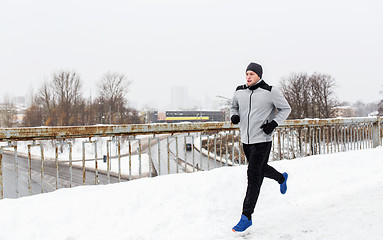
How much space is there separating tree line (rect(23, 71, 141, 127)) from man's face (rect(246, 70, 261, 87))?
178 feet

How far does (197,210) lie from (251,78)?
64.1 inches

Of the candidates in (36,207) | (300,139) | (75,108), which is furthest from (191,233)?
(75,108)

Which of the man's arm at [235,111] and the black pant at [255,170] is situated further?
the man's arm at [235,111]

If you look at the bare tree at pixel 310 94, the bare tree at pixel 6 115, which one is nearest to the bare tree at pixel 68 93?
the bare tree at pixel 6 115

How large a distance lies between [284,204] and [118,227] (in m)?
2.02

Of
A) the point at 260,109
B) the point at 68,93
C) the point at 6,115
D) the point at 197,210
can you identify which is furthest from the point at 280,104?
the point at 6,115

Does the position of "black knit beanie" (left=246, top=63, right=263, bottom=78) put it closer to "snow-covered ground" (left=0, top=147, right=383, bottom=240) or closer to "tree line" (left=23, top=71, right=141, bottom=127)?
"snow-covered ground" (left=0, top=147, right=383, bottom=240)

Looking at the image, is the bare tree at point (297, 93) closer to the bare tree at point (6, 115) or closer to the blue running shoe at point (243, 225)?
the blue running shoe at point (243, 225)

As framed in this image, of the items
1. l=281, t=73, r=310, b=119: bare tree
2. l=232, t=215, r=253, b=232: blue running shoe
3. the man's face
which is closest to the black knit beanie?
the man's face

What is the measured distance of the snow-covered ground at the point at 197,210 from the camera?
261 cm

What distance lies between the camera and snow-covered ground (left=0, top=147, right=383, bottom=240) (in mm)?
2605

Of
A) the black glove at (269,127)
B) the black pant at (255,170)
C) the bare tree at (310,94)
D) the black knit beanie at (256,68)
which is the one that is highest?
the bare tree at (310,94)

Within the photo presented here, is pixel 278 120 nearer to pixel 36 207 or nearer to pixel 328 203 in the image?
pixel 328 203

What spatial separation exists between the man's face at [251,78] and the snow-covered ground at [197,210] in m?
1.50
